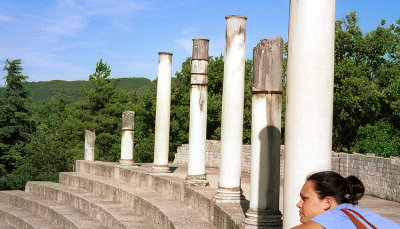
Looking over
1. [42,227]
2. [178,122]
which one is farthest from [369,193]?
[178,122]

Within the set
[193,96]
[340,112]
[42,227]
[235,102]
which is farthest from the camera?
[340,112]

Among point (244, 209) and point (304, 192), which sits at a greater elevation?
point (304, 192)

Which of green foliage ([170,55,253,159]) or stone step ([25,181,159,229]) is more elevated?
green foliage ([170,55,253,159])

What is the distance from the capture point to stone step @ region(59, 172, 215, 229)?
9008mm

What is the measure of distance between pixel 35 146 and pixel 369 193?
33.0 metres

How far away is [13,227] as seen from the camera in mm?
15727

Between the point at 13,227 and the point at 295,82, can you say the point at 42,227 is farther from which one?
the point at 295,82

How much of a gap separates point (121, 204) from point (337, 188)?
38.4 feet

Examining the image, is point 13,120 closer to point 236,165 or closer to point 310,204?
point 236,165

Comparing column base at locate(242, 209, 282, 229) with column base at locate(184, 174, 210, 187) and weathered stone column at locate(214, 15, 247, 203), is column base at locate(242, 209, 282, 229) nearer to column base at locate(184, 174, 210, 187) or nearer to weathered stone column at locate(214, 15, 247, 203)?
weathered stone column at locate(214, 15, 247, 203)

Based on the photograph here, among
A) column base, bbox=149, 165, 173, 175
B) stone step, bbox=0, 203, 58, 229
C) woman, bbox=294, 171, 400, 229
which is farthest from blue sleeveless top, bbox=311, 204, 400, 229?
stone step, bbox=0, 203, 58, 229

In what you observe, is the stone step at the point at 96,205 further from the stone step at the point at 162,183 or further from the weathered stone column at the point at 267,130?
the weathered stone column at the point at 267,130

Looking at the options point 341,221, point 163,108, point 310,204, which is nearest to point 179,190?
point 163,108

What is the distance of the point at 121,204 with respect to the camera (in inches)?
531
